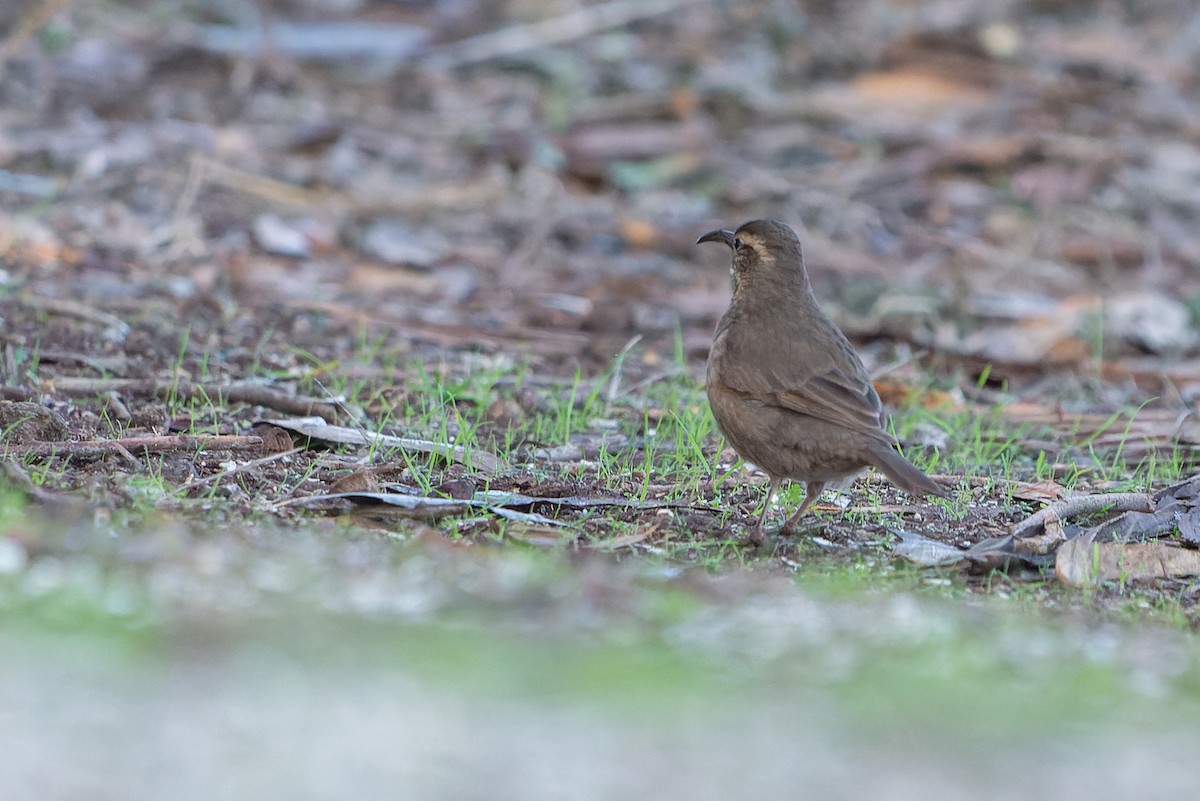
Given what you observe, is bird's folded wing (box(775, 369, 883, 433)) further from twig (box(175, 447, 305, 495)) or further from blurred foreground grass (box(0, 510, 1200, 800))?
twig (box(175, 447, 305, 495))

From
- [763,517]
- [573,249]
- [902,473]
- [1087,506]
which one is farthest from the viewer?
[573,249]

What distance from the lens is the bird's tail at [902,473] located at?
538 cm

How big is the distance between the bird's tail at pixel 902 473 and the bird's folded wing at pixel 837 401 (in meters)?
0.13

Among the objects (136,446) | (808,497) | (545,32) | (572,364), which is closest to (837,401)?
(808,497)

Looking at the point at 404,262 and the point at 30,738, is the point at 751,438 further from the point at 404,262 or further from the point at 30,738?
the point at 404,262

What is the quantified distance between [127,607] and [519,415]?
3763 mm

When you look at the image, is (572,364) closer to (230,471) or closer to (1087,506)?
(230,471)

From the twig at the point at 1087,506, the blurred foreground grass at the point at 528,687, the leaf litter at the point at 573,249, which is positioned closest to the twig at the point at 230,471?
the leaf litter at the point at 573,249

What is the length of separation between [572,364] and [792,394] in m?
2.64

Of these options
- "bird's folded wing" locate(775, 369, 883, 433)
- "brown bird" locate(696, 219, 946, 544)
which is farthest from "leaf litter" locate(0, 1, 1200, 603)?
"bird's folded wing" locate(775, 369, 883, 433)

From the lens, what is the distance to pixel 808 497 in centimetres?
606

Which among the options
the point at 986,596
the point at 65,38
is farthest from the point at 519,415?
the point at 65,38

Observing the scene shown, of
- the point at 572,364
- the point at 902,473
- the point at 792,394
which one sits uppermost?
the point at 792,394

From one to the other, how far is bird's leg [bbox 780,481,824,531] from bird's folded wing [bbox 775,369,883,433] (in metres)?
0.34
